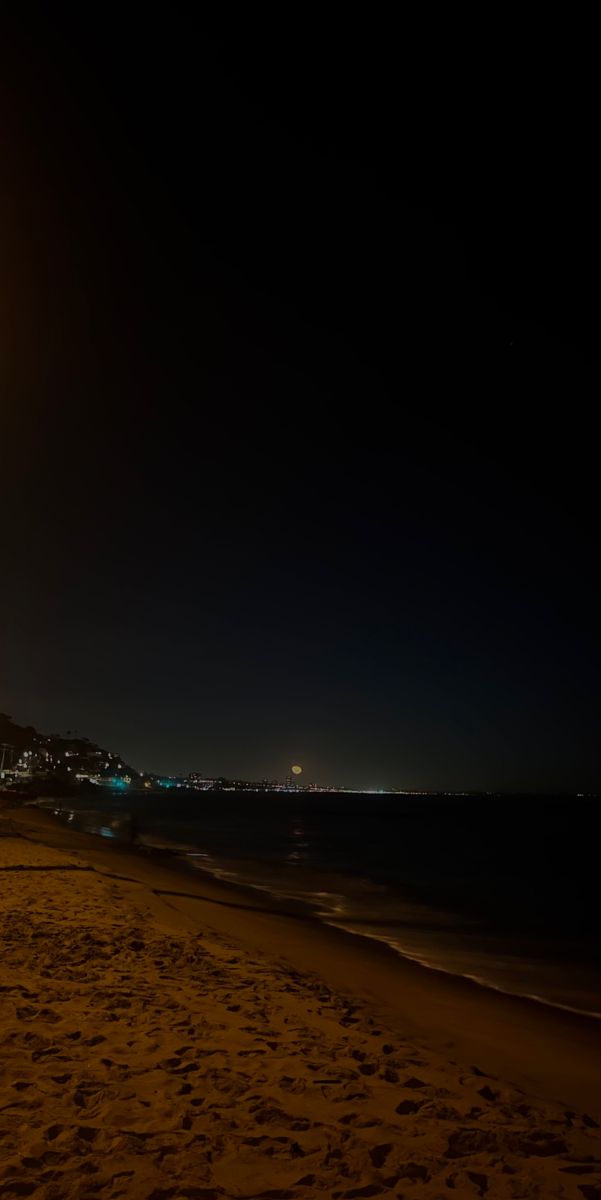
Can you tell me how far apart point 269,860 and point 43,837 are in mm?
12537

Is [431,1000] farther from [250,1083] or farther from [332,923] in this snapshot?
[332,923]

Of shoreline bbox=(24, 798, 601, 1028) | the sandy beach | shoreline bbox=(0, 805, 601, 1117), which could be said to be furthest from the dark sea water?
the sandy beach

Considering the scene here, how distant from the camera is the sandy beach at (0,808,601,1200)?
3.90m

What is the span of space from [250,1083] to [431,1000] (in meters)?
7.13

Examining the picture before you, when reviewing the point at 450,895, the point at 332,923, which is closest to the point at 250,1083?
the point at 332,923

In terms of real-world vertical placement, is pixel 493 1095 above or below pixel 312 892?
above

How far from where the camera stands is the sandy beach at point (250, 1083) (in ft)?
12.8

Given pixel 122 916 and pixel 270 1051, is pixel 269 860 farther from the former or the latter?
pixel 270 1051

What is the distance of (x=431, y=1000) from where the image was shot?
11.1 meters

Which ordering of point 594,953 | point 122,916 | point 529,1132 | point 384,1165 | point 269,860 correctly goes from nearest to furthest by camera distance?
point 384,1165, point 529,1132, point 122,916, point 594,953, point 269,860

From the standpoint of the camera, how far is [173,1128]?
4215mm

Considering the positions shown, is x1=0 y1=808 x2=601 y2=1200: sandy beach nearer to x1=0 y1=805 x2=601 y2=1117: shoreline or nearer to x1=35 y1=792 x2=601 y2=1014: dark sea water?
x1=0 y1=805 x2=601 y2=1117: shoreline

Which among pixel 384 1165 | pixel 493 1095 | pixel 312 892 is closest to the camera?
pixel 384 1165

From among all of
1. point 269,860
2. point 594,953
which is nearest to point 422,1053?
point 594,953
